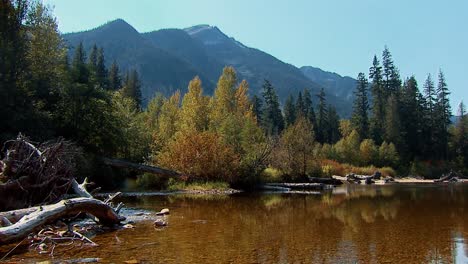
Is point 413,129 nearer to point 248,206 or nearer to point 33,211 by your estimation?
point 248,206

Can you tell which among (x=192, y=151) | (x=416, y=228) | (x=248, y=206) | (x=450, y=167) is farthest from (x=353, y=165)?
(x=416, y=228)

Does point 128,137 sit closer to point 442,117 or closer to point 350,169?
point 350,169

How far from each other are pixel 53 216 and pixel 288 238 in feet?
22.9

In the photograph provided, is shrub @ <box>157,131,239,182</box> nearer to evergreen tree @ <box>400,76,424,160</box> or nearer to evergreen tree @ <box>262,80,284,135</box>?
evergreen tree @ <box>400,76,424,160</box>

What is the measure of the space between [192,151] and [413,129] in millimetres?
64180

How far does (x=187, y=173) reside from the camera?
34219 millimetres

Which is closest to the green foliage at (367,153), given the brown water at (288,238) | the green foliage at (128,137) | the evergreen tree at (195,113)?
the evergreen tree at (195,113)

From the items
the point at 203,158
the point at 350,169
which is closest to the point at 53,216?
the point at 203,158

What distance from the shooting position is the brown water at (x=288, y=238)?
10617 mm

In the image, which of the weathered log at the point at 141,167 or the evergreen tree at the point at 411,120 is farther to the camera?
the evergreen tree at the point at 411,120

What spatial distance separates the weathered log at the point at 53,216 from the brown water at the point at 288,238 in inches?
22.4

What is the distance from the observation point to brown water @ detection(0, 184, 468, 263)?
10.6 m

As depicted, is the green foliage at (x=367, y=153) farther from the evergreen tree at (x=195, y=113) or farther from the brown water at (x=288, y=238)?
the brown water at (x=288, y=238)

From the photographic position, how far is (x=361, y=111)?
92312 millimetres
